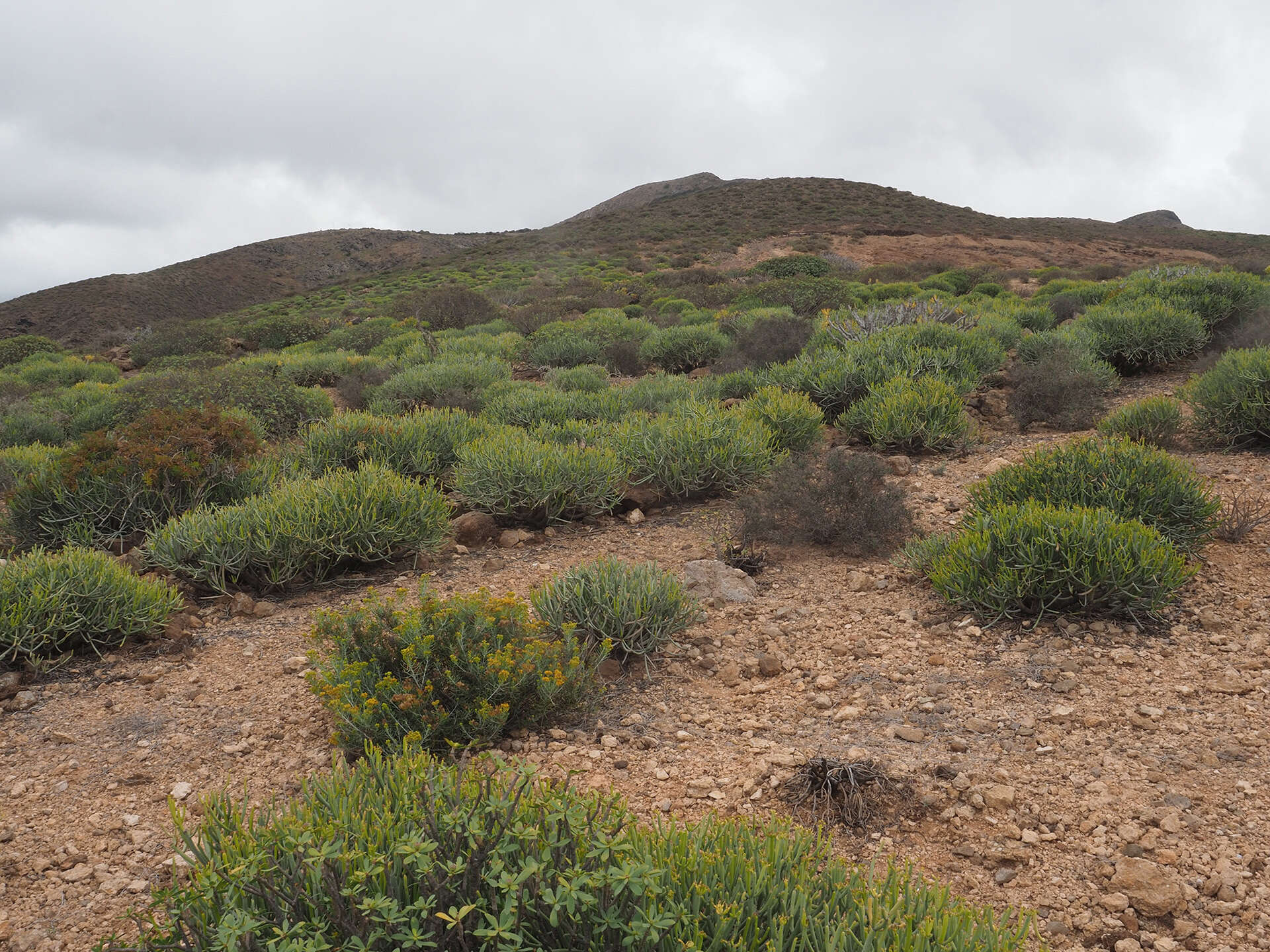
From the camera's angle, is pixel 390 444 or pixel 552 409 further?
pixel 552 409

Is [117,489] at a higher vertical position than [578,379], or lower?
lower

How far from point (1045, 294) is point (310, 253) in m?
51.1

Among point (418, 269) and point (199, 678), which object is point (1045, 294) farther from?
point (418, 269)

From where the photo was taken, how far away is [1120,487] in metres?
4.78

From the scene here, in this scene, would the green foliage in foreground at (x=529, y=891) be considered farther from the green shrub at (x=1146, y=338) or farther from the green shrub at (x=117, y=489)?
the green shrub at (x=1146, y=338)

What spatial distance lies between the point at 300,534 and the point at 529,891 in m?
3.84

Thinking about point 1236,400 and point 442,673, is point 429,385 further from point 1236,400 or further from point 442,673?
point 1236,400

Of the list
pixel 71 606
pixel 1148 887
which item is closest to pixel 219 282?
pixel 71 606

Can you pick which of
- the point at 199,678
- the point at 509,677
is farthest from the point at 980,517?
the point at 199,678

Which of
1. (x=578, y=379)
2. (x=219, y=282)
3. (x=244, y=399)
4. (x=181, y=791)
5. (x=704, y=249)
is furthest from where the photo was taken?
(x=219, y=282)

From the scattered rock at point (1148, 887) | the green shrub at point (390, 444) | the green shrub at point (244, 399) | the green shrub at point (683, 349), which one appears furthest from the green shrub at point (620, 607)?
the green shrub at point (683, 349)

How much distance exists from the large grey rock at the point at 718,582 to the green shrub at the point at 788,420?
228 cm

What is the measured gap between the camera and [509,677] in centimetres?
333

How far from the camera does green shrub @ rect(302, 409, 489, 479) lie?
6.95 meters
